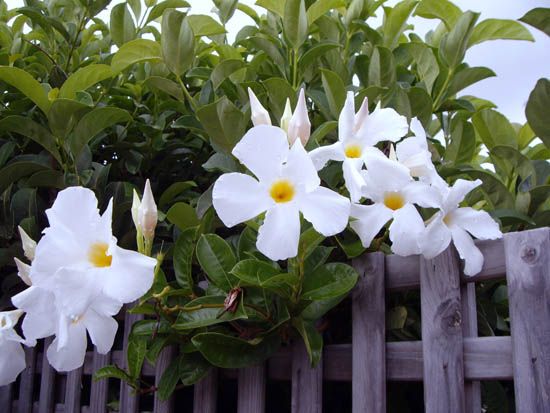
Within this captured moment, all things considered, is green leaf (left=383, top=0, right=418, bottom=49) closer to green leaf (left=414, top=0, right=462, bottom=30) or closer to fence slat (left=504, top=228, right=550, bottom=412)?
green leaf (left=414, top=0, right=462, bottom=30)

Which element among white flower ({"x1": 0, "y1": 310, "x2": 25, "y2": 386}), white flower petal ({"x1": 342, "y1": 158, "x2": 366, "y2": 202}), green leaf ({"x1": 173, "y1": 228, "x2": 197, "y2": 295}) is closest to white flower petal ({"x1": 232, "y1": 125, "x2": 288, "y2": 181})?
white flower petal ({"x1": 342, "y1": 158, "x2": 366, "y2": 202})

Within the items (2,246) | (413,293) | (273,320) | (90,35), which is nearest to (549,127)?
(413,293)

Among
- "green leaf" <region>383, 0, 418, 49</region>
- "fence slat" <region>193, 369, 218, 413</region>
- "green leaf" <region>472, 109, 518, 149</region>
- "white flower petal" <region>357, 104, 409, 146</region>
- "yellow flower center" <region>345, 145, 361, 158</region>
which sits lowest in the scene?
"fence slat" <region>193, 369, 218, 413</region>

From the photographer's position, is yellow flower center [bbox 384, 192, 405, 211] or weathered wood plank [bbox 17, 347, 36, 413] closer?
yellow flower center [bbox 384, 192, 405, 211]

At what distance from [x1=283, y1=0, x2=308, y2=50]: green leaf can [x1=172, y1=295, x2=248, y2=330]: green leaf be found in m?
0.64

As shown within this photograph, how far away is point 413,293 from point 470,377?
11.7 inches

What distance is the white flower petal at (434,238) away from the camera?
894mm

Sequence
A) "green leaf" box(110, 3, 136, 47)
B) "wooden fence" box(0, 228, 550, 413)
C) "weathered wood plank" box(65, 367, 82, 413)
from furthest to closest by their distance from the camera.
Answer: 1. "weathered wood plank" box(65, 367, 82, 413)
2. "green leaf" box(110, 3, 136, 47)
3. "wooden fence" box(0, 228, 550, 413)

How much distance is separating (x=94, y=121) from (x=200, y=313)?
54 centimetres

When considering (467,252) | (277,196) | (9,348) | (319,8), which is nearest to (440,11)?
(319,8)

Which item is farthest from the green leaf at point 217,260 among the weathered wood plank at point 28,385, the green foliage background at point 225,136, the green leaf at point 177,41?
the weathered wood plank at point 28,385

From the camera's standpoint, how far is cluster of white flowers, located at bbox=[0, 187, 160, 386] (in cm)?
79

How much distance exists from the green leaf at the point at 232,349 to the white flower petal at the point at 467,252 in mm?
378

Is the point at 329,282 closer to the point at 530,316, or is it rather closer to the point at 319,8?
the point at 530,316
